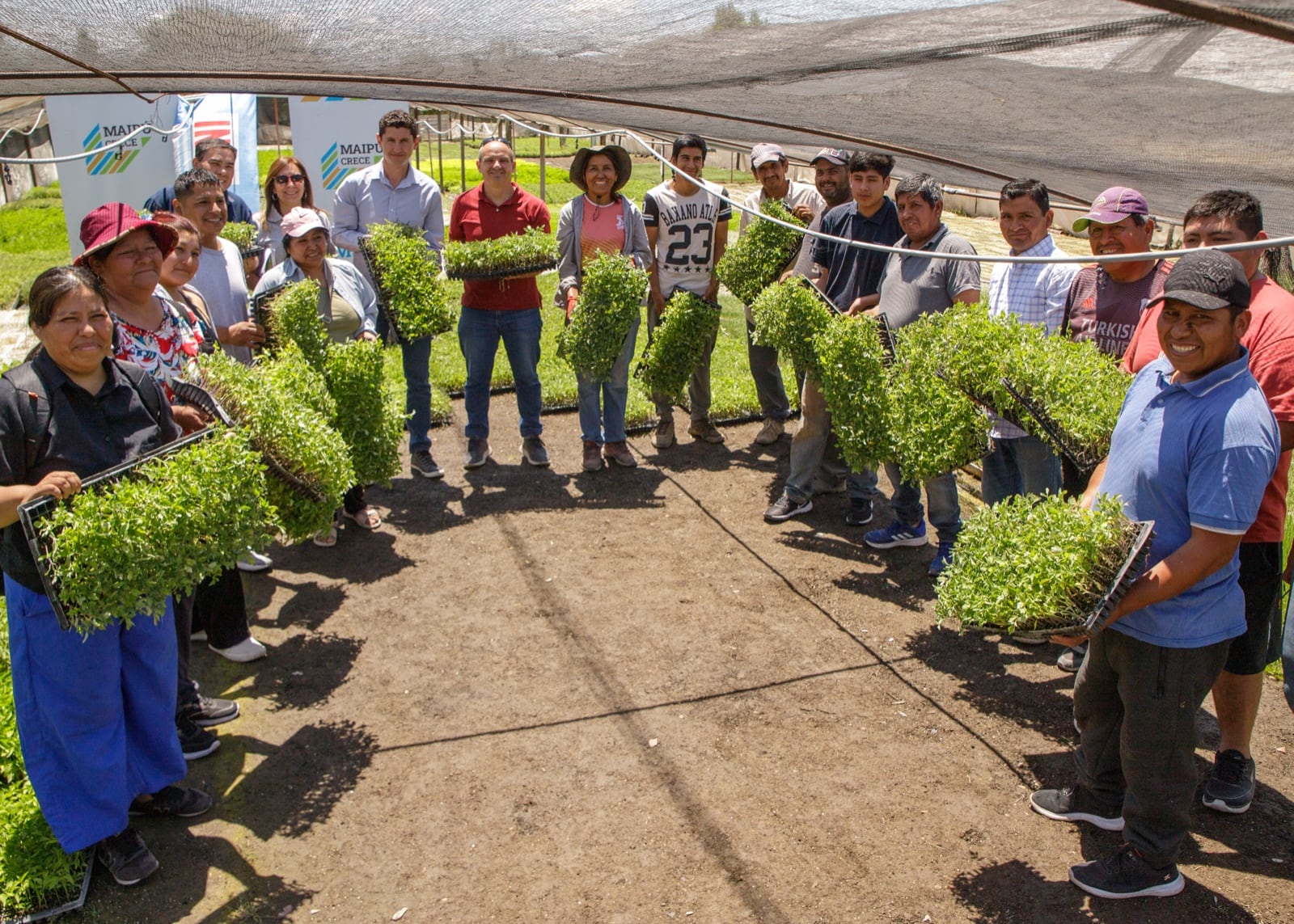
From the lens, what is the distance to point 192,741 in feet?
14.7

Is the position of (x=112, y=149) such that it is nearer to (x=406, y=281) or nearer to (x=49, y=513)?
(x=406, y=281)

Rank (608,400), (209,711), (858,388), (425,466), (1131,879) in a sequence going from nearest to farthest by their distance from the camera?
1. (1131,879)
2. (209,711)
3. (858,388)
4. (425,466)
5. (608,400)

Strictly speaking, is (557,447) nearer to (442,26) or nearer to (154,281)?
(154,281)

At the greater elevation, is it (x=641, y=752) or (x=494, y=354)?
(x=494, y=354)

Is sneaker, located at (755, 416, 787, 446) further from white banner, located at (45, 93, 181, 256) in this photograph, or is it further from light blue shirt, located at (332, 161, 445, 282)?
white banner, located at (45, 93, 181, 256)

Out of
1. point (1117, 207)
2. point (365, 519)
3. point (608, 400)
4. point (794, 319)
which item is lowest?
point (365, 519)

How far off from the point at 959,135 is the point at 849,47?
101cm

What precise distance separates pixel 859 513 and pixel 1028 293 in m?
2.21

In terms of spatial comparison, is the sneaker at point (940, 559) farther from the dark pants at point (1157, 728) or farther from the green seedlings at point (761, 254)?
Answer: the dark pants at point (1157, 728)

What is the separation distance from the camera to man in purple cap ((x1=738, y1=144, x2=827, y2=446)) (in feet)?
23.9

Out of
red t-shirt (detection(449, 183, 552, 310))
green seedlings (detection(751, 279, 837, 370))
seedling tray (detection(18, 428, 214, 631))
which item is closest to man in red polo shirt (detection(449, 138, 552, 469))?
→ red t-shirt (detection(449, 183, 552, 310))

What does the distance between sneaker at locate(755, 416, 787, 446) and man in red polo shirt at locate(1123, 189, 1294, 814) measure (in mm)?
4227

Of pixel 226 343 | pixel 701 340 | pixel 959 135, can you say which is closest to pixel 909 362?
pixel 959 135

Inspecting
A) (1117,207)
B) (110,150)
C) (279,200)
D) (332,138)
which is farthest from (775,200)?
(332,138)
